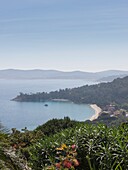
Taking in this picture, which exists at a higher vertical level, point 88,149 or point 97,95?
point 88,149

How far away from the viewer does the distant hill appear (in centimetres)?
9281

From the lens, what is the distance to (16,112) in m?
78.8

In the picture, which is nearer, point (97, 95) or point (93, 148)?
point (93, 148)

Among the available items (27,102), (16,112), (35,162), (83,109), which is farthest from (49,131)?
(27,102)

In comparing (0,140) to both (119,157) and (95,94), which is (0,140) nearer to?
(119,157)

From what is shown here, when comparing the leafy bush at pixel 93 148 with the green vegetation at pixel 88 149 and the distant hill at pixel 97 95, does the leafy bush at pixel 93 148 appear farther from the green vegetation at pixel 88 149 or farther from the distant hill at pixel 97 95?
the distant hill at pixel 97 95

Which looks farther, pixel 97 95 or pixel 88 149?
pixel 97 95

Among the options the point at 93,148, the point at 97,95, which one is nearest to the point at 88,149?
the point at 93,148

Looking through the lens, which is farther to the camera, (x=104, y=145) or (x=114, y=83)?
(x=114, y=83)

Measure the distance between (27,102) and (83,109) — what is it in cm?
2141

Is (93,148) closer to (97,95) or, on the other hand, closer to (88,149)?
(88,149)

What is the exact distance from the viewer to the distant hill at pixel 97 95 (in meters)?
92.8

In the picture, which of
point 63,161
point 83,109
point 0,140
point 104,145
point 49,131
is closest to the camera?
point 0,140

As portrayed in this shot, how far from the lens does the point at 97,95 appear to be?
328ft
